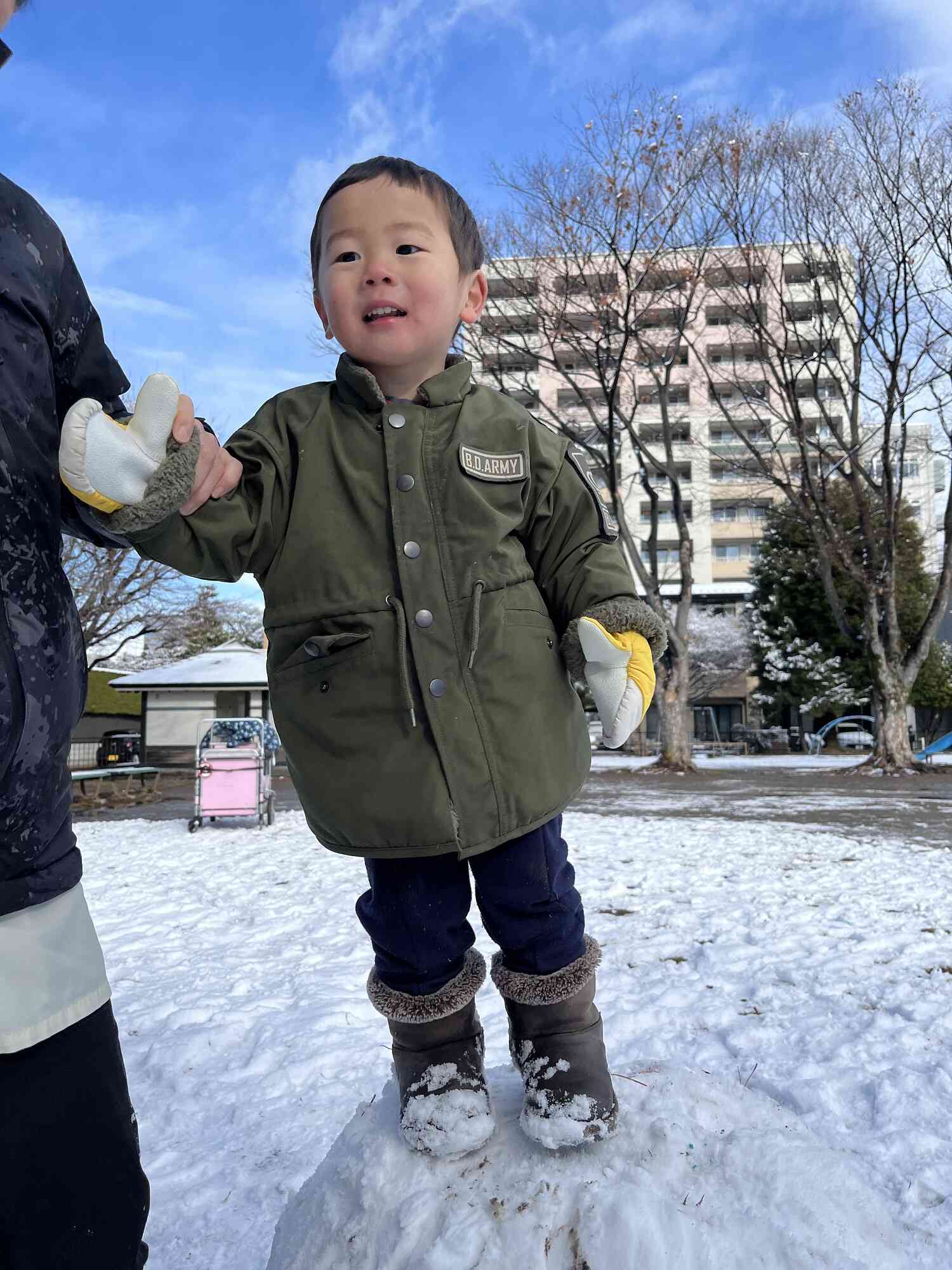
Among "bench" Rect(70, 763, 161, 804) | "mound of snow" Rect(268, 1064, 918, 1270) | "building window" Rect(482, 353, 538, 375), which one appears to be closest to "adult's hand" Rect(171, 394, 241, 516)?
"mound of snow" Rect(268, 1064, 918, 1270)

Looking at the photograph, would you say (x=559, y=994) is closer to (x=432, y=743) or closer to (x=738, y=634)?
Answer: (x=432, y=743)

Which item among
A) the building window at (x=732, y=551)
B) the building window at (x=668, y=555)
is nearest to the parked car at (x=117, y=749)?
the building window at (x=668, y=555)

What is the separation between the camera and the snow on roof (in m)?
19.1

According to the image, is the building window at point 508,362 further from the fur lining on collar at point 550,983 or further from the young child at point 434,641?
the fur lining on collar at point 550,983

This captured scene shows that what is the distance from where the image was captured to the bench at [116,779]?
1401cm

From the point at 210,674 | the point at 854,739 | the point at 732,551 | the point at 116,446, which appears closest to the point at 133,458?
the point at 116,446

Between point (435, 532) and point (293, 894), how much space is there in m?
5.15

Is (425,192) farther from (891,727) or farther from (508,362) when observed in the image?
(508,362)

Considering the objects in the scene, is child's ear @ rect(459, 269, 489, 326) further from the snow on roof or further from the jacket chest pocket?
the snow on roof

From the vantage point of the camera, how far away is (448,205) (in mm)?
1740

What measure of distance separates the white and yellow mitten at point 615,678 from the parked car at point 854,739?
86.5 ft

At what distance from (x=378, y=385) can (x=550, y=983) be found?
118 cm

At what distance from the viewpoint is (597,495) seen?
1783 millimetres

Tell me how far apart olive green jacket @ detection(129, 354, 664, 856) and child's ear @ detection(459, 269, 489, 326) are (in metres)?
0.25
